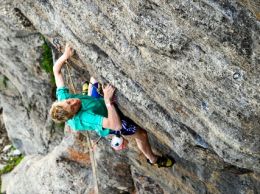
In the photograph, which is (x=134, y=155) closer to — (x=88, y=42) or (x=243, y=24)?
(x=88, y=42)

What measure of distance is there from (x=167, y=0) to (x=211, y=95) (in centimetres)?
183

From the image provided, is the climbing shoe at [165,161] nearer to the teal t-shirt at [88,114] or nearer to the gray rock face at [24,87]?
the teal t-shirt at [88,114]

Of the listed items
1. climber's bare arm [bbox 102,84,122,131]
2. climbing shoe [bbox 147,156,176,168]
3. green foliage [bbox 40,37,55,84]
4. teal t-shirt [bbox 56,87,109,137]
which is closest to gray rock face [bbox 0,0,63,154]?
green foliage [bbox 40,37,55,84]

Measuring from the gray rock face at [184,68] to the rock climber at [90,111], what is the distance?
36cm

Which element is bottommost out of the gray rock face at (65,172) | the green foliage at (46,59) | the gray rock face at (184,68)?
the gray rock face at (65,172)

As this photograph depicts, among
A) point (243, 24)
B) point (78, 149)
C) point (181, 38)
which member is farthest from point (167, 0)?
point (78, 149)

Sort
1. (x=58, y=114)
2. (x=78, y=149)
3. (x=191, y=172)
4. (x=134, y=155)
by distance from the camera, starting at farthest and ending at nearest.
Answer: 1. (x=78, y=149)
2. (x=134, y=155)
3. (x=191, y=172)
4. (x=58, y=114)

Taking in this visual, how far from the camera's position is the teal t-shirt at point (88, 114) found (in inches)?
422

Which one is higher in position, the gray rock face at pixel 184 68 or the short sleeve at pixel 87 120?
the gray rock face at pixel 184 68


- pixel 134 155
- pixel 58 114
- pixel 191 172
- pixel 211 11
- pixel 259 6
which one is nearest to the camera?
pixel 259 6

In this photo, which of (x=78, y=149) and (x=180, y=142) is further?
(x=78, y=149)

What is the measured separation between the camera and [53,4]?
35.1 ft

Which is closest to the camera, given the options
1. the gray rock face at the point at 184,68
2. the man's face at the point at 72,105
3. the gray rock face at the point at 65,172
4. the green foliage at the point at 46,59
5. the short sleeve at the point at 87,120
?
the gray rock face at the point at 184,68

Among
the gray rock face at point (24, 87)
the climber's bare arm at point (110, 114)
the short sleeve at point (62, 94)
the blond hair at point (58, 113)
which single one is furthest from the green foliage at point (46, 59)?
the blond hair at point (58, 113)
